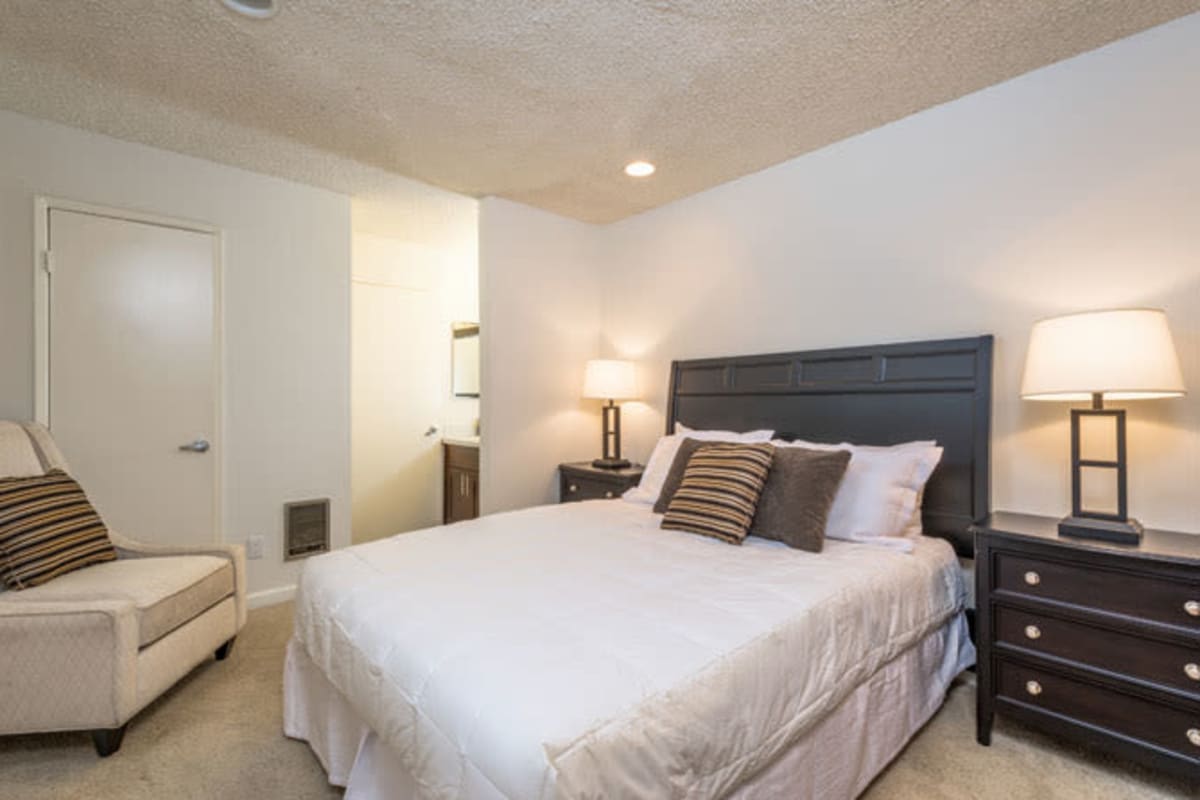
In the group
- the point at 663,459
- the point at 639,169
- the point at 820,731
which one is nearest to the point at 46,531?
the point at 663,459

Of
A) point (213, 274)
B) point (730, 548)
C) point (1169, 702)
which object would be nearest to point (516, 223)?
point (213, 274)

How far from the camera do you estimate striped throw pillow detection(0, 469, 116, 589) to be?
2023mm

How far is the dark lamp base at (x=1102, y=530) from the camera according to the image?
175 cm

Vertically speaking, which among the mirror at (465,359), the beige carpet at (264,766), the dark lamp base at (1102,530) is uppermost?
the mirror at (465,359)

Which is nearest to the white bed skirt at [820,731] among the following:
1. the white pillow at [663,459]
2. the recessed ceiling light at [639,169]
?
the white pillow at [663,459]

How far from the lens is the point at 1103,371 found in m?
1.76

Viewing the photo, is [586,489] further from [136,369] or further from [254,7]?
[254,7]

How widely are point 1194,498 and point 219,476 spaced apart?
4292mm

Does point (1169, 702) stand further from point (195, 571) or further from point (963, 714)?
point (195, 571)

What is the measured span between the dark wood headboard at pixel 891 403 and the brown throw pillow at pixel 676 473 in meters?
0.58

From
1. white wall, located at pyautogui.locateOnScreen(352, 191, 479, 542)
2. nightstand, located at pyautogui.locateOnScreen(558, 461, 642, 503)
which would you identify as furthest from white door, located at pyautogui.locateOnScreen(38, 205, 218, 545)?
nightstand, located at pyautogui.locateOnScreen(558, 461, 642, 503)

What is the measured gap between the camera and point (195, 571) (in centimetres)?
229

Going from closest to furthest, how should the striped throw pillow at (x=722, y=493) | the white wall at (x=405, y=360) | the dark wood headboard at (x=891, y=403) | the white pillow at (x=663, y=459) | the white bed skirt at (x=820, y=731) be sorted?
the white bed skirt at (x=820, y=731), the striped throw pillow at (x=722, y=493), the dark wood headboard at (x=891, y=403), the white pillow at (x=663, y=459), the white wall at (x=405, y=360)

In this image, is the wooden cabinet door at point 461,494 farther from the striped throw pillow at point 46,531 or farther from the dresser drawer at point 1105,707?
the dresser drawer at point 1105,707
